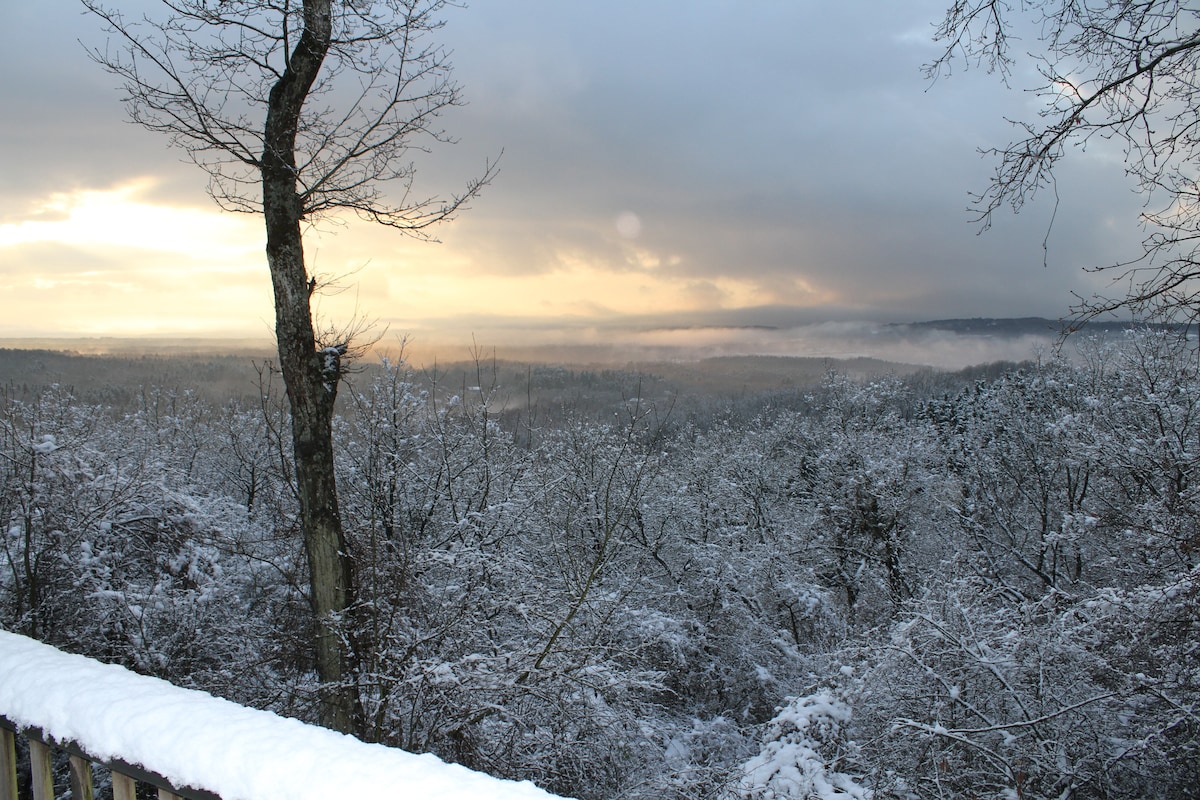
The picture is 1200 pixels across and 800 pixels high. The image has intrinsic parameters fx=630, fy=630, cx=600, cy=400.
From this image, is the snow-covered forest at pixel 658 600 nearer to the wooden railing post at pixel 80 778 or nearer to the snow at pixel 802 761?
the snow at pixel 802 761

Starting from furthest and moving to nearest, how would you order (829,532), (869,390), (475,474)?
1. (869,390)
2. (829,532)
3. (475,474)

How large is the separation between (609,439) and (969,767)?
564 inches

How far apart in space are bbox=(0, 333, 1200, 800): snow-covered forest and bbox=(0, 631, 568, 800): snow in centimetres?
303

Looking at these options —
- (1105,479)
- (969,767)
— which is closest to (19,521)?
(969,767)

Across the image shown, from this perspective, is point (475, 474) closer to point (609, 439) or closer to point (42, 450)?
point (609, 439)

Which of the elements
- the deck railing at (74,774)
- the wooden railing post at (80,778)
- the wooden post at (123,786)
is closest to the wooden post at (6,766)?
the deck railing at (74,774)

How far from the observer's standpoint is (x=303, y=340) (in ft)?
17.3

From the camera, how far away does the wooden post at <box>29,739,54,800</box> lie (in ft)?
6.40

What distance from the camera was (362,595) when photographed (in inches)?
237

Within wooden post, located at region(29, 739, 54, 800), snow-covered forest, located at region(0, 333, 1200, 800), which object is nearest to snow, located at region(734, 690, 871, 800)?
snow-covered forest, located at region(0, 333, 1200, 800)

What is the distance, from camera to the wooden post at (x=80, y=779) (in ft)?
5.90

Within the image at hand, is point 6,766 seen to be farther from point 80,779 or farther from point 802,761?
point 802,761

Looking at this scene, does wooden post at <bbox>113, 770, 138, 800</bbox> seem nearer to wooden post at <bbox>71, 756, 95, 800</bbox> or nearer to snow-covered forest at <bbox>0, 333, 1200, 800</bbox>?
wooden post at <bbox>71, 756, 95, 800</bbox>

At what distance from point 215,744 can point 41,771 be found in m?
0.90
